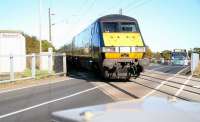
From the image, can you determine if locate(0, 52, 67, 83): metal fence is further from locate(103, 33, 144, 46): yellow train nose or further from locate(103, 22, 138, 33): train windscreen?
locate(103, 33, 144, 46): yellow train nose

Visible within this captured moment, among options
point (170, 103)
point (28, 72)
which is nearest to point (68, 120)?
point (170, 103)

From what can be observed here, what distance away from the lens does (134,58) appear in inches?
1016

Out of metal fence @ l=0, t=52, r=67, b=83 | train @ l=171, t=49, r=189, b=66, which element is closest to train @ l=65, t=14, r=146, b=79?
metal fence @ l=0, t=52, r=67, b=83

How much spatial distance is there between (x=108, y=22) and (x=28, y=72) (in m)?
7.77

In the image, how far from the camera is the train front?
25377 mm

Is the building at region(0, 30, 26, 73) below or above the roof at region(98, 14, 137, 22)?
below

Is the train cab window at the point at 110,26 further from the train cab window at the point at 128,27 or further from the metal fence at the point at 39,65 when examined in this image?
the metal fence at the point at 39,65

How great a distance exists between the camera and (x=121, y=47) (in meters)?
25.7

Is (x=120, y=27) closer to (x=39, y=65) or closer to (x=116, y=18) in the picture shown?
(x=116, y=18)

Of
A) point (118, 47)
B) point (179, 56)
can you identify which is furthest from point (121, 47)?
point (179, 56)

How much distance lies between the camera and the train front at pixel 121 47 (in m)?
25.4

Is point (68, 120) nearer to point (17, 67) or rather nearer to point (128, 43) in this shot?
point (128, 43)

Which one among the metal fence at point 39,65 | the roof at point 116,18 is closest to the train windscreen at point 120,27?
the roof at point 116,18

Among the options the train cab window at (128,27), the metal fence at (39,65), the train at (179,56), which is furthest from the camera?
the train at (179,56)
